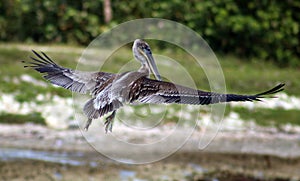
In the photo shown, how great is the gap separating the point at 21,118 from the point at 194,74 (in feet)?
20.0

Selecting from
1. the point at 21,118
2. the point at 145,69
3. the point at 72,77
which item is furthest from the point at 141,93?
the point at 21,118

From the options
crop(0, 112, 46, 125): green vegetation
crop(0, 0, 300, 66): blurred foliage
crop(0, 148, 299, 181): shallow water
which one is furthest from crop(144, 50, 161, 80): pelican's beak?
crop(0, 0, 300, 66): blurred foliage

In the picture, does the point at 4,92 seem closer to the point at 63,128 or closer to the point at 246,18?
the point at 63,128

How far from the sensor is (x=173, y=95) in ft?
20.5

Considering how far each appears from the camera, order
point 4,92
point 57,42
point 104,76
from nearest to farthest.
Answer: point 104,76
point 4,92
point 57,42

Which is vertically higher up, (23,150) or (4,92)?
(4,92)

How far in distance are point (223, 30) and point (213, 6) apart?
2.91 ft

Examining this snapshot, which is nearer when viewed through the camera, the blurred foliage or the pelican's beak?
the pelican's beak

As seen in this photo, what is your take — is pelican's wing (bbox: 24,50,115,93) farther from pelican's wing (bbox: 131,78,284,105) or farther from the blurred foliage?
the blurred foliage

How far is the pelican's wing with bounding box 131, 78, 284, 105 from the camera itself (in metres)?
6.16

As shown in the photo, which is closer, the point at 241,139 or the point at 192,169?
the point at 192,169

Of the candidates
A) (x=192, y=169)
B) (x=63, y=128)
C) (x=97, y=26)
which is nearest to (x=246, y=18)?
(x=97, y=26)

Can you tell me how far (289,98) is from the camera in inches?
823

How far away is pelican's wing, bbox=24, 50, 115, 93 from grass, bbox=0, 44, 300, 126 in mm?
10004
